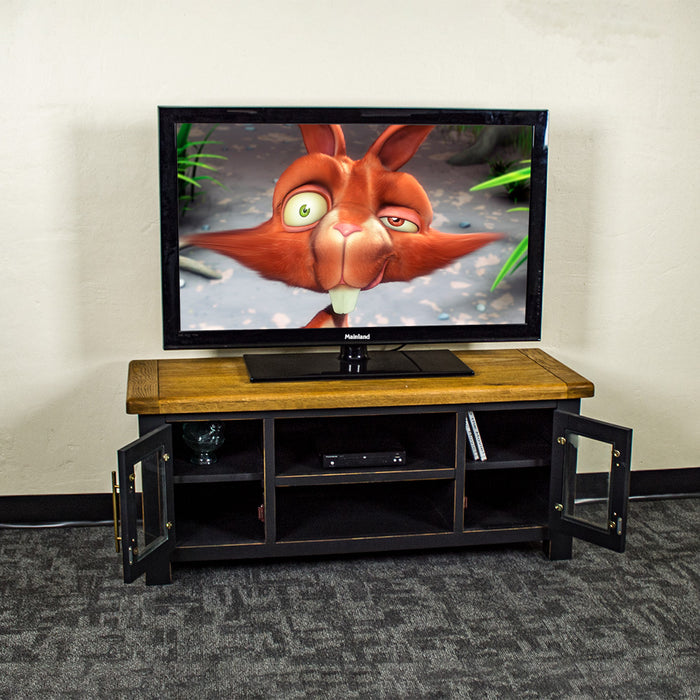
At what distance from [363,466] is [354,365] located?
0.30 m

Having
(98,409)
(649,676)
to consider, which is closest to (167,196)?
(98,409)

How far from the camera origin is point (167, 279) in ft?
8.11

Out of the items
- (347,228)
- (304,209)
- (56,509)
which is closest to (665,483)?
(347,228)

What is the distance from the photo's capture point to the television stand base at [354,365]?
2477 mm

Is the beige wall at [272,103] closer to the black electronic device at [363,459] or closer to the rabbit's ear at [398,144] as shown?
the rabbit's ear at [398,144]

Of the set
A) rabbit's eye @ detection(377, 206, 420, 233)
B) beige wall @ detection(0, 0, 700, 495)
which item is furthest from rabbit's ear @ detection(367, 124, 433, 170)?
beige wall @ detection(0, 0, 700, 495)

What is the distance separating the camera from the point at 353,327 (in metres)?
2.58

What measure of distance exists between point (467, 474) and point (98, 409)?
1208 mm

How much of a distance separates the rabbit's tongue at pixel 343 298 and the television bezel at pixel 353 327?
6 centimetres

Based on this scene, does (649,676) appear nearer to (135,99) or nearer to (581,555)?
(581,555)

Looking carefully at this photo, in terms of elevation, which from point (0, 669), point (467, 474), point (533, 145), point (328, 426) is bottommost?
point (0, 669)

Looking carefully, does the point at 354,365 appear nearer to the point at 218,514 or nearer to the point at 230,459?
the point at 230,459

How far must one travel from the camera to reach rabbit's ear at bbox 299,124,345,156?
2453 millimetres

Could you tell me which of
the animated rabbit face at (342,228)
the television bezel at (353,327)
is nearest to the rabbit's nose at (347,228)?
the animated rabbit face at (342,228)
